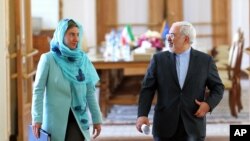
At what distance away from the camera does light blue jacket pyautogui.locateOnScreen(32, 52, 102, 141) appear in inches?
129

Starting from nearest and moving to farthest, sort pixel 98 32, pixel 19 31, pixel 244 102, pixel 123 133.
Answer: pixel 19 31 < pixel 123 133 < pixel 244 102 < pixel 98 32

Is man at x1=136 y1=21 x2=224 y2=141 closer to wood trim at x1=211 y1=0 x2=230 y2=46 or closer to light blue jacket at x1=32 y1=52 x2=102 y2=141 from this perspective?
light blue jacket at x1=32 y1=52 x2=102 y2=141

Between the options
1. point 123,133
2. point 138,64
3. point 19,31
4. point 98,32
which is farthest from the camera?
point 98,32

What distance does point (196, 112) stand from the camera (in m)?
3.32

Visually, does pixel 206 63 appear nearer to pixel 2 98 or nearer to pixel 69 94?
pixel 69 94

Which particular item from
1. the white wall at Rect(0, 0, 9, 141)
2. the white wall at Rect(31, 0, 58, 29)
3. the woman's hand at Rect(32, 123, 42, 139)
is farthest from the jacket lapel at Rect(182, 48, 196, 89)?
the white wall at Rect(31, 0, 58, 29)

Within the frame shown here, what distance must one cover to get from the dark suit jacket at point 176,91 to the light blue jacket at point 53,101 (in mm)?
422

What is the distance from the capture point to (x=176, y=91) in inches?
130

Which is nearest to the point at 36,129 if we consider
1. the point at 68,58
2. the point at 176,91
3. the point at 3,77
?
the point at 68,58

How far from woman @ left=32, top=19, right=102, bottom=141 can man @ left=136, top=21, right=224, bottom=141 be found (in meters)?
0.37

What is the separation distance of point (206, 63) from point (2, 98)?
187 centimetres

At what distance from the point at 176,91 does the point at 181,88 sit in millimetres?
34

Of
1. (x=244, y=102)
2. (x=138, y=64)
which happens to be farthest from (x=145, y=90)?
(x=244, y=102)

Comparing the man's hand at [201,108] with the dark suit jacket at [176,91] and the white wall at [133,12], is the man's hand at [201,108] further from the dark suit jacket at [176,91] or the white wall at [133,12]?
the white wall at [133,12]
